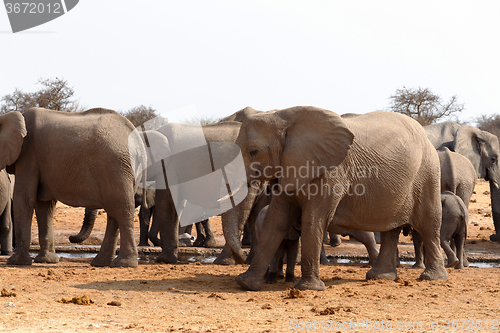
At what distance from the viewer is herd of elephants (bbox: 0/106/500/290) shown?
643cm

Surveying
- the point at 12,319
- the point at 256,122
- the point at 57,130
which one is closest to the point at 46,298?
the point at 12,319

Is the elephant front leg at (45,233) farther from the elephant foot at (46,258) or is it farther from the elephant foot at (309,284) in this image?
the elephant foot at (309,284)

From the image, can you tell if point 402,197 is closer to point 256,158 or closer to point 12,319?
Result: point 256,158

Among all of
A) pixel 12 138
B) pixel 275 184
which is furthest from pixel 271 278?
pixel 12 138

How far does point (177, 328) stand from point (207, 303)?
1090 mm

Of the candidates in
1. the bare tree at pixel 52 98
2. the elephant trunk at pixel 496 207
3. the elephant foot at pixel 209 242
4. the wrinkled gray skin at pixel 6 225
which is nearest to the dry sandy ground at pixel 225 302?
the wrinkled gray skin at pixel 6 225

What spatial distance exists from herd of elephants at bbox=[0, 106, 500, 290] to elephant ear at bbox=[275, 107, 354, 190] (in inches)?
0.4

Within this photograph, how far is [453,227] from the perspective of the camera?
8.68 meters

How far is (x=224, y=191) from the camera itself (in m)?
9.20

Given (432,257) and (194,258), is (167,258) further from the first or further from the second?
(432,257)

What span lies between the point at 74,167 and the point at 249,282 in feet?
10.9

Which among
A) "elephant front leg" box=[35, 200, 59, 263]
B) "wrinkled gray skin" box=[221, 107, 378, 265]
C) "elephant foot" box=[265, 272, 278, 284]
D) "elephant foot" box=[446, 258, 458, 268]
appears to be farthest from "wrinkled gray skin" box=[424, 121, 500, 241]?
"elephant front leg" box=[35, 200, 59, 263]

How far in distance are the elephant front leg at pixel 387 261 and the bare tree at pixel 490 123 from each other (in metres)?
33.5

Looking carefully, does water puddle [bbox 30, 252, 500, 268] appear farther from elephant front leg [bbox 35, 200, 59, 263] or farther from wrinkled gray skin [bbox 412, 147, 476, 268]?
wrinkled gray skin [bbox 412, 147, 476, 268]
